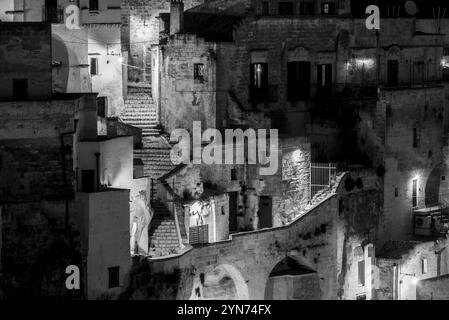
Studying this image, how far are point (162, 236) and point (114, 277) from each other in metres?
5.93

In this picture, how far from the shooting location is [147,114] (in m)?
78.3

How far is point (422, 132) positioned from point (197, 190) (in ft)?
43.6

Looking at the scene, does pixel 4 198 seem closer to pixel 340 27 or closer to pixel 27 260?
pixel 27 260

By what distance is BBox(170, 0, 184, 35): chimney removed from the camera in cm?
7719

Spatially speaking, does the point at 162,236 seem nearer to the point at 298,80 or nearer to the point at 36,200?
the point at 36,200

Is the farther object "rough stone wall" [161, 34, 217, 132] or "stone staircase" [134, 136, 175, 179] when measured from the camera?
"rough stone wall" [161, 34, 217, 132]

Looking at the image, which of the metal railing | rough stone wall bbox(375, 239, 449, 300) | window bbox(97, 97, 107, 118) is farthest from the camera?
window bbox(97, 97, 107, 118)

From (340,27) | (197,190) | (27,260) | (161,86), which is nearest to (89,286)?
(27,260)

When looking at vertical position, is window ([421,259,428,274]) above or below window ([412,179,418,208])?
below

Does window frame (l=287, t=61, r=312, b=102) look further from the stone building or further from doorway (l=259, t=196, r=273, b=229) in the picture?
doorway (l=259, t=196, r=273, b=229)

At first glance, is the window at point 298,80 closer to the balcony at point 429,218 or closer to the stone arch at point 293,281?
the balcony at point 429,218

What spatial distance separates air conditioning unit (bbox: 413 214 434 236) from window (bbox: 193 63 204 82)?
12.4 metres

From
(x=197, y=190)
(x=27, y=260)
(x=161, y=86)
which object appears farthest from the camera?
(x=161, y=86)

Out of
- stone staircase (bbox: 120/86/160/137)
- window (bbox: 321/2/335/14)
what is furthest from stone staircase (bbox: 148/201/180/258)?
window (bbox: 321/2/335/14)
